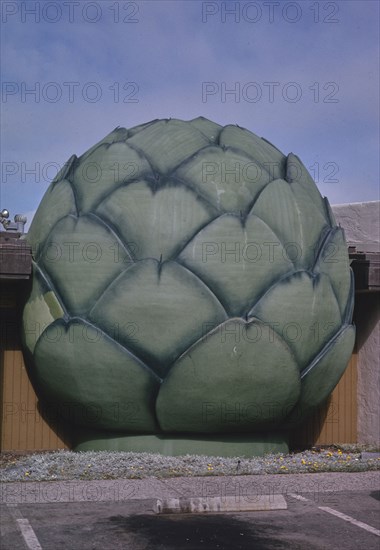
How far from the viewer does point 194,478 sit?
28.2 ft

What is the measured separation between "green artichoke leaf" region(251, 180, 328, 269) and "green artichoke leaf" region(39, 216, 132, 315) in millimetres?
1582

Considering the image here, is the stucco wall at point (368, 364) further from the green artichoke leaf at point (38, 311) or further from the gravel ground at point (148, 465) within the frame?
the green artichoke leaf at point (38, 311)

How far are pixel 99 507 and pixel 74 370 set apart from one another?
2391mm

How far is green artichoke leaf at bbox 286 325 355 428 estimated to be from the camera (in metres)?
9.77

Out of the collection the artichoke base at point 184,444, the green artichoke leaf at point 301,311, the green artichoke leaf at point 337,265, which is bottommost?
the artichoke base at point 184,444

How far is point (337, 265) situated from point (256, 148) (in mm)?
1641

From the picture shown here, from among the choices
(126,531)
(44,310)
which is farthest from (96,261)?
(126,531)

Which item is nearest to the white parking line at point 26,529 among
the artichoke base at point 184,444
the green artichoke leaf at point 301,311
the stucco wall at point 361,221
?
the artichoke base at point 184,444

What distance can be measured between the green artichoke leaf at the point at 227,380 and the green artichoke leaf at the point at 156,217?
104 centimetres

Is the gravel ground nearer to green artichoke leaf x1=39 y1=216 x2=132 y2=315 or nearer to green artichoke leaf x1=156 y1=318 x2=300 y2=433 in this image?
green artichoke leaf x1=156 y1=318 x2=300 y2=433

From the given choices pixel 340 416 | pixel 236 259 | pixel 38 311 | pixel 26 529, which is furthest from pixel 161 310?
pixel 340 416

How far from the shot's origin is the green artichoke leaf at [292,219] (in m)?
9.55

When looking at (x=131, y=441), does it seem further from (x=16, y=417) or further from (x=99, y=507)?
(x=99, y=507)

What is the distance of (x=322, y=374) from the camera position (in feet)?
32.5
